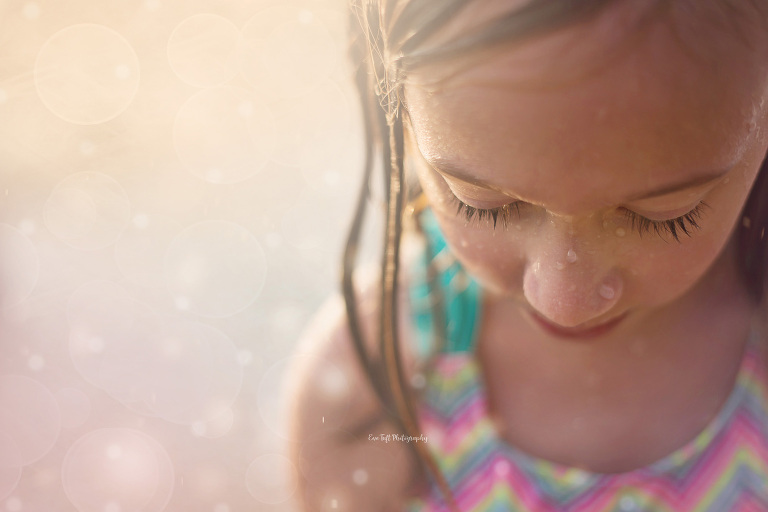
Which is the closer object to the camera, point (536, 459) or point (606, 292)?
point (606, 292)

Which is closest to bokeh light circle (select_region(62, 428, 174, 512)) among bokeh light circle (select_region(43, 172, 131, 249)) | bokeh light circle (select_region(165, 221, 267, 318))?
bokeh light circle (select_region(165, 221, 267, 318))

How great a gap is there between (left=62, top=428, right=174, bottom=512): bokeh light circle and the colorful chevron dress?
57 centimetres

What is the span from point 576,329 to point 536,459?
14 cm

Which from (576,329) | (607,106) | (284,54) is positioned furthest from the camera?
(284,54)

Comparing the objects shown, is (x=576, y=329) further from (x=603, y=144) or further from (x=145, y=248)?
(x=145, y=248)

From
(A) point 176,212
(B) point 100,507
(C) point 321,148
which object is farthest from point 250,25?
(B) point 100,507

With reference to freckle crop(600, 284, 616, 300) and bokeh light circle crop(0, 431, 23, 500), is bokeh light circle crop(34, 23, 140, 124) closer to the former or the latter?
bokeh light circle crop(0, 431, 23, 500)

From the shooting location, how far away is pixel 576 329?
0.46m

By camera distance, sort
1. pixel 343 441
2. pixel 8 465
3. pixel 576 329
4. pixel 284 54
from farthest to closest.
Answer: pixel 284 54, pixel 8 465, pixel 343 441, pixel 576 329

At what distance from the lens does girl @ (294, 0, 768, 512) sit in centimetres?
27

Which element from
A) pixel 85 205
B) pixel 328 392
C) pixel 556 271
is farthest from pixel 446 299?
pixel 85 205

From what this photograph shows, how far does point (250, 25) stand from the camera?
1127 millimetres

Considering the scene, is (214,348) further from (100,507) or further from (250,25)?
(250,25)

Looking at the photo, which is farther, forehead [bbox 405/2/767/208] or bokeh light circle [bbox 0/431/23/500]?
bokeh light circle [bbox 0/431/23/500]
